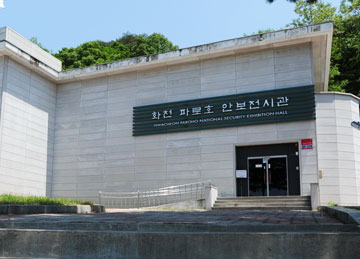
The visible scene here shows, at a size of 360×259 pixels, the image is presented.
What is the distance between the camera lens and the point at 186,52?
1822 centimetres

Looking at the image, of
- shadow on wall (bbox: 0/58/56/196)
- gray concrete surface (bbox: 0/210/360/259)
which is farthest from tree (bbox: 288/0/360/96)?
gray concrete surface (bbox: 0/210/360/259)

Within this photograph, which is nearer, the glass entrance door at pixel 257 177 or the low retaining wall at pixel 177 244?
the low retaining wall at pixel 177 244

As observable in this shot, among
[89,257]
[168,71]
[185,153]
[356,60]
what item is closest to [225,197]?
[185,153]

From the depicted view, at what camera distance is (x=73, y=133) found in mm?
20469

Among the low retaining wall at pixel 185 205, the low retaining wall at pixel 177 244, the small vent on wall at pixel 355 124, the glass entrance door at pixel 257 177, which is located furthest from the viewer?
the small vent on wall at pixel 355 124

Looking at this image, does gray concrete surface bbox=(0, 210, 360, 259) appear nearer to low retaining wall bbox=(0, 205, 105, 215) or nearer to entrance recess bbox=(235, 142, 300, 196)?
low retaining wall bbox=(0, 205, 105, 215)

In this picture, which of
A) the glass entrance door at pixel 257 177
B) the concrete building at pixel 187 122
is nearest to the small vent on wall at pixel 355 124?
the concrete building at pixel 187 122

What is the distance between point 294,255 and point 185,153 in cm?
1431

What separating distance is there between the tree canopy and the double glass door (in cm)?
2585

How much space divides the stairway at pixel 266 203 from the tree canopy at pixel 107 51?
89.2 feet

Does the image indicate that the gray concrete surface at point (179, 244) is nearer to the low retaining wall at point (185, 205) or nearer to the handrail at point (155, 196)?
the low retaining wall at point (185, 205)

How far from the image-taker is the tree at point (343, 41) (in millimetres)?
30547

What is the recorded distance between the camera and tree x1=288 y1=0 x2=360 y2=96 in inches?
1203

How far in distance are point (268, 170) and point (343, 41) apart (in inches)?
797
